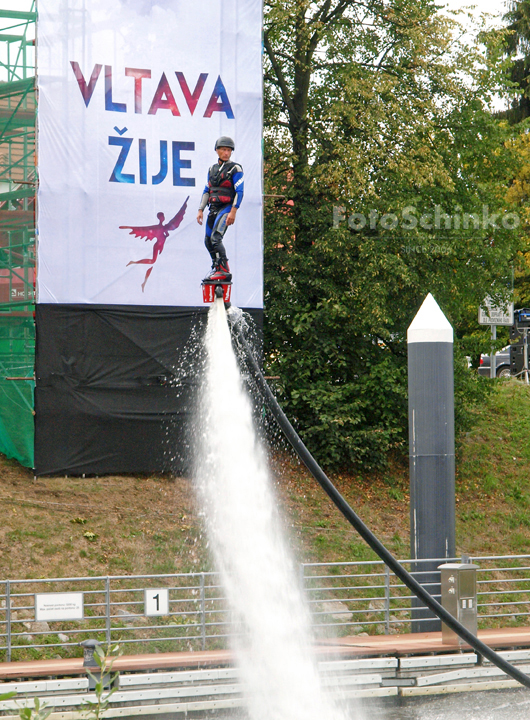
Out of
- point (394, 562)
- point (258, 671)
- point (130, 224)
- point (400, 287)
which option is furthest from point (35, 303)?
point (394, 562)

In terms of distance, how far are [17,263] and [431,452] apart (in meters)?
10.7

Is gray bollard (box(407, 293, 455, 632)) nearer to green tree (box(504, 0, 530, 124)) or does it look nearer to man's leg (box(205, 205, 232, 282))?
man's leg (box(205, 205, 232, 282))

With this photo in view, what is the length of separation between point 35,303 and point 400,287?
823 centimetres

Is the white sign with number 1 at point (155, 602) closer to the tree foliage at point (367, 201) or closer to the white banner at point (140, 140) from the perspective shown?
the white banner at point (140, 140)

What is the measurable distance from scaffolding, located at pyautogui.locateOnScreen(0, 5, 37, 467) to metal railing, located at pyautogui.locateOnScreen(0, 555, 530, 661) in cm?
425

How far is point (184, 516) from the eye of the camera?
18297 millimetres

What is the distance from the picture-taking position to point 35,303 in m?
18.2

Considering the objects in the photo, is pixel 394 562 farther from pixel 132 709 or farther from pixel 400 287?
pixel 400 287

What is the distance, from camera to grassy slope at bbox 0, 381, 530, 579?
52.6 feet

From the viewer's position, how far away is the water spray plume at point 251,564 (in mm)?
9016

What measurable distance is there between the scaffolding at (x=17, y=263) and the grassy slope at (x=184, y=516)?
Result: 96 cm

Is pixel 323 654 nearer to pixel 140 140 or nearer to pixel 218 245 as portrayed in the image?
pixel 218 245

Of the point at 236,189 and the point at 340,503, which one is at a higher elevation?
the point at 236,189

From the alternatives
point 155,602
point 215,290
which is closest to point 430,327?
point 155,602
